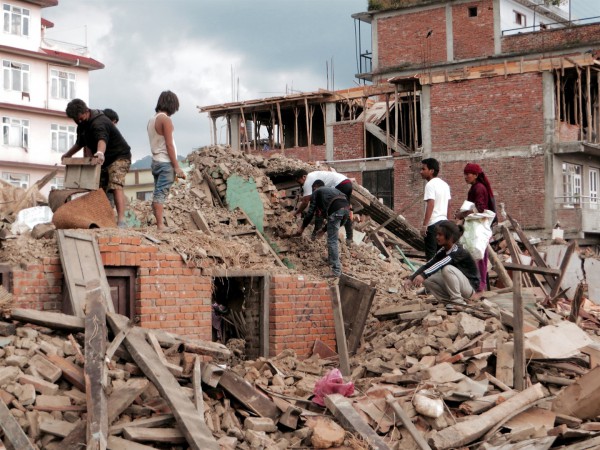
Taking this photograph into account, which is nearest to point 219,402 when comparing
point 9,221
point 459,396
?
point 459,396

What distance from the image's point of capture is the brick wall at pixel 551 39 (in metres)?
36.5

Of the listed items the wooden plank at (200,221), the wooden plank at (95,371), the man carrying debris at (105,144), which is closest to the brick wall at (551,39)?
the wooden plank at (200,221)

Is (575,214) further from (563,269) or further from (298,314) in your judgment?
(298,314)

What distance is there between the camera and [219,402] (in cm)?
859

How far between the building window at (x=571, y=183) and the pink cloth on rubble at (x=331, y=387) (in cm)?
2338

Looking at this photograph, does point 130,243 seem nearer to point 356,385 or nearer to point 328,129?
point 356,385

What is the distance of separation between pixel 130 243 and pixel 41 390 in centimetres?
261

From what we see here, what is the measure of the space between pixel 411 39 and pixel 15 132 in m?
19.1

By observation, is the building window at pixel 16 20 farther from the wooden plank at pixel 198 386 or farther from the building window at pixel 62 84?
the wooden plank at pixel 198 386

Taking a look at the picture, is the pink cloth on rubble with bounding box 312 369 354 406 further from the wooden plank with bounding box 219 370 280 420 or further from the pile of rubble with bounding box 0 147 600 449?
the wooden plank with bounding box 219 370 280 420

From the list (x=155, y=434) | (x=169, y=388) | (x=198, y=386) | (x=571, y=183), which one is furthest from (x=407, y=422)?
(x=571, y=183)

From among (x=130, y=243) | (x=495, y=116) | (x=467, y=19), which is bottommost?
(x=130, y=243)

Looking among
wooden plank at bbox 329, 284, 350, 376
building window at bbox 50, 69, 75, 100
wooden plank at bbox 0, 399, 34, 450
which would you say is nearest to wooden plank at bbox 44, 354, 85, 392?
wooden plank at bbox 0, 399, 34, 450

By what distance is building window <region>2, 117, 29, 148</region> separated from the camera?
1634 inches
